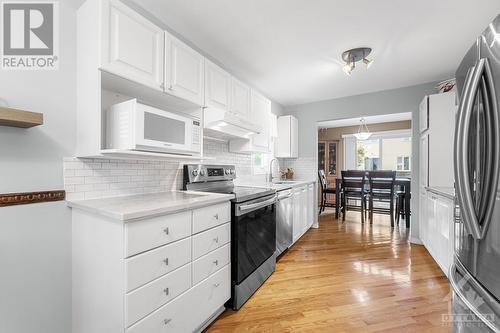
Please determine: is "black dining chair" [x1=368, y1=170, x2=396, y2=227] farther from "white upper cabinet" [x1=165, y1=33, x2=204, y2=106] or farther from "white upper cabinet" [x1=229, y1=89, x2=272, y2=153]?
"white upper cabinet" [x1=165, y1=33, x2=204, y2=106]

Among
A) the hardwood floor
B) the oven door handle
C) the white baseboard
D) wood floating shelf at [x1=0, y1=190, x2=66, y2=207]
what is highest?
wood floating shelf at [x1=0, y1=190, x2=66, y2=207]

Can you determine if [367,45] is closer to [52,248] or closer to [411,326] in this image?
[411,326]

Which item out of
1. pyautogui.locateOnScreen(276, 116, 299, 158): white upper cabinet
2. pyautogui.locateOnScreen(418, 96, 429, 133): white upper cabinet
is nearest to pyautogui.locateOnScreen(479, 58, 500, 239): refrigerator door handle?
pyautogui.locateOnScreen(418, 96, 429, 133): white upper cabinet

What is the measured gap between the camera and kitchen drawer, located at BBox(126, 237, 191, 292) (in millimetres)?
1105

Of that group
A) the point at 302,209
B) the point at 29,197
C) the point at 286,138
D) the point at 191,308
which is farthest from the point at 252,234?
A: the point at 286,138

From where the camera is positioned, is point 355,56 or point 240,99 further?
point 240,99

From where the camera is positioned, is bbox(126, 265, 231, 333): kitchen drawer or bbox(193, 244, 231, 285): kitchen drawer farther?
bbox(193, 244, 231, 285): kitchen drawer

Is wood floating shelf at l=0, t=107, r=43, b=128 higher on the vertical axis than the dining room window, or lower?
higher

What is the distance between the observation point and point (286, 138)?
4.10m

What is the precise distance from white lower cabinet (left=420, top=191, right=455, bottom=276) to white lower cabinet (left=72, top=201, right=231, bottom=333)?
2073 millimetres

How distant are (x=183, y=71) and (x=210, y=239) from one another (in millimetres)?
1319

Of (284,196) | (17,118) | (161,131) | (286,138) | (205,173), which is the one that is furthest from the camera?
(286,138)

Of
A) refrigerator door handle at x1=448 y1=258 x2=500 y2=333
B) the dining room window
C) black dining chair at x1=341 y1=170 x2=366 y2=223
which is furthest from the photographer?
the dining room window

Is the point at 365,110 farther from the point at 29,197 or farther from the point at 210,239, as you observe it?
the point at 29,197
